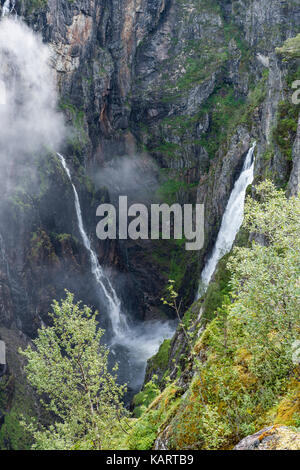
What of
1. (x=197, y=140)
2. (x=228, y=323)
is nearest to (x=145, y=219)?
(x=197, y=140)

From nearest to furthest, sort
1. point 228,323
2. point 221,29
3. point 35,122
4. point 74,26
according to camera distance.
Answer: point 228,323, point 35,122, point 74,26, point 221,29

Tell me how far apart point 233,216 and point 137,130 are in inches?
1370

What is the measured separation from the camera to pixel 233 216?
116 feet

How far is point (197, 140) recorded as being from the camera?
201ft

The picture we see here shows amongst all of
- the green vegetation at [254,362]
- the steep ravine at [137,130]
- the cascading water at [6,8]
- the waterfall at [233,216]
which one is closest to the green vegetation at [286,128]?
the waterfall at [233,216]

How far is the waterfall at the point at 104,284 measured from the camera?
49.3 m

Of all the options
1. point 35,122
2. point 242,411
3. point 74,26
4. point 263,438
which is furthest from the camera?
point 74,26

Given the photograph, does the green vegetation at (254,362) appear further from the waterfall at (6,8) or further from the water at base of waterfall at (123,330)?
the waterfall at (6,8)

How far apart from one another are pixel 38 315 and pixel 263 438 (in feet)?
129

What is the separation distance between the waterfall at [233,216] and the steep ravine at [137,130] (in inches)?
109

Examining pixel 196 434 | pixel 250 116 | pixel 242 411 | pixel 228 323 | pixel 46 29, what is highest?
pixel 46 29

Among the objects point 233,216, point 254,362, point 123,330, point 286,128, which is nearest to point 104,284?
point 123,330

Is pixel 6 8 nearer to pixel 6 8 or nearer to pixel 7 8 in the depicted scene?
pixel 6 8
